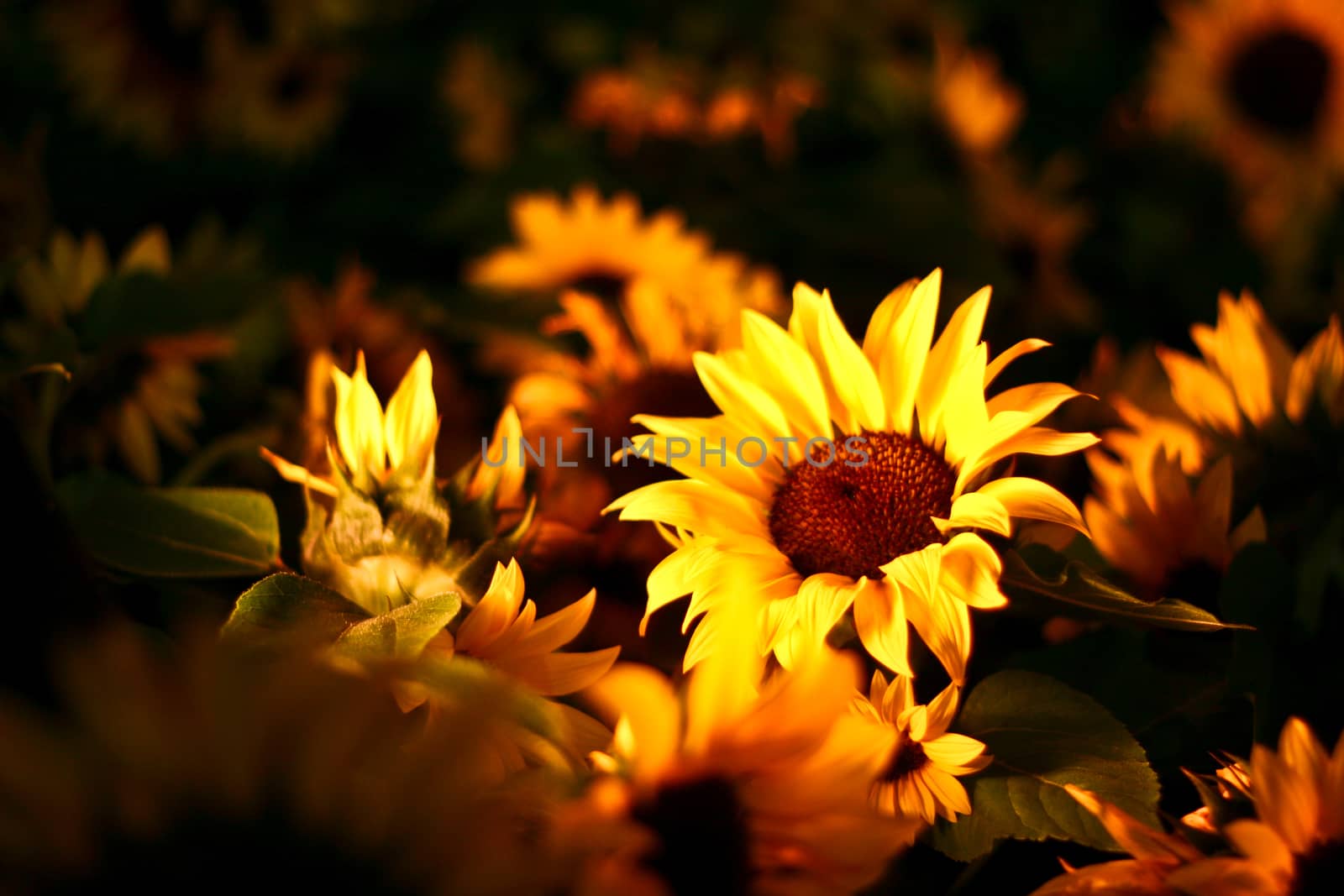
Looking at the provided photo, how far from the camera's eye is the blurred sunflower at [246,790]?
243 millimetres

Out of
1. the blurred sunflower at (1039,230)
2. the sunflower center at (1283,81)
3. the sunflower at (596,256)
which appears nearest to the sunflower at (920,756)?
the sunflower at (596,256)

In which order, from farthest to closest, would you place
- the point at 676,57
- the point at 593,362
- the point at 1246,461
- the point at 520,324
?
the point at 676,57 < the point at 520,324 < the point at 593,362 < the point at 1246,461

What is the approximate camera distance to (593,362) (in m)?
0.70

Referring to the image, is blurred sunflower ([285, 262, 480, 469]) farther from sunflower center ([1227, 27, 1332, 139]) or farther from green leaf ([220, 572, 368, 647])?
sunflower center ([1227, 27, 1332, 139])

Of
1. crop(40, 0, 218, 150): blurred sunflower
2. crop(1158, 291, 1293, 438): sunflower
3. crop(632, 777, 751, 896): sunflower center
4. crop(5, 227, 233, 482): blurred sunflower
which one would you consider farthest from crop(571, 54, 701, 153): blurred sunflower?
crop(632, 777, 751, 896): sunflower center

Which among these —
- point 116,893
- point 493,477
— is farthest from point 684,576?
point 116,893

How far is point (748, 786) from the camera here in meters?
0.32

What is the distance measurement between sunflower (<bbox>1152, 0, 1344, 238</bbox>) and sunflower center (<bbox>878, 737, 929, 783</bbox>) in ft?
3.81

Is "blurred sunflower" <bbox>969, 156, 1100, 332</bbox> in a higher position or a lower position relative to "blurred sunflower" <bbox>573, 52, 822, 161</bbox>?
lower

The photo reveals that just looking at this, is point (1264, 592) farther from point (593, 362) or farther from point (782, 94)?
point (782, 94)

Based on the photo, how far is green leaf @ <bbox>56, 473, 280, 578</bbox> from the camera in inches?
18.2

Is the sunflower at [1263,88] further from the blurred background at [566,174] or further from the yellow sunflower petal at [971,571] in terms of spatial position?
the yellow sunflower petal at [971,571]

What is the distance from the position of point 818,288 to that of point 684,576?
61 centimetres

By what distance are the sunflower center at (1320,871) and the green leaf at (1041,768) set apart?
55 millimetres
